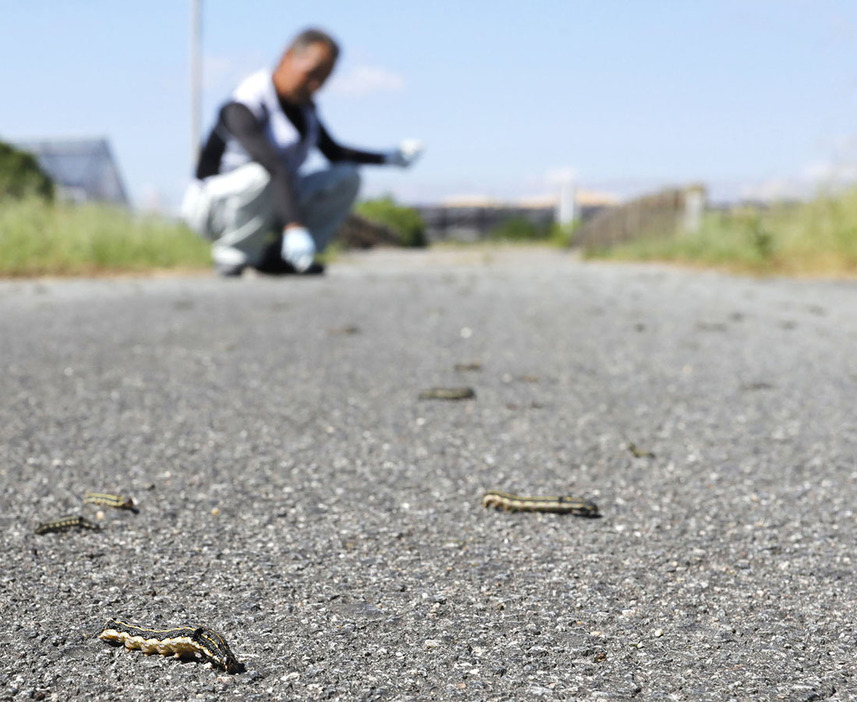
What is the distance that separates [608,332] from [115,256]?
18.0 feet

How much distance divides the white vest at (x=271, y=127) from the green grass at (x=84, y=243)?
6.46ft

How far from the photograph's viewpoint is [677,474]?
231 cm

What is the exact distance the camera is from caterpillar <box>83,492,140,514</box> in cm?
199

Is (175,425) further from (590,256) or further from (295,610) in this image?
(590,256)

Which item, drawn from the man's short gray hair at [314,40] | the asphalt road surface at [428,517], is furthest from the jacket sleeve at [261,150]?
the asphalt road surface at [428,517]

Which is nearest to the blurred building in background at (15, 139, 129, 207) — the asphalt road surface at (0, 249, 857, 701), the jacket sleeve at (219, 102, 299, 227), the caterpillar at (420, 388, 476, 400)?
the jacket sleeve at (219, 102, 299, 227)


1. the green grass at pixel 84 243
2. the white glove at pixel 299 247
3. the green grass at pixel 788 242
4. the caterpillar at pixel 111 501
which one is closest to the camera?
the caterpillar at pixel 111 501

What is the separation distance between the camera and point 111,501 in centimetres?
200

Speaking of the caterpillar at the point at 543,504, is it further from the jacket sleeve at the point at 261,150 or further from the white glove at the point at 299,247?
the jacket sleeve at the point at 261,150

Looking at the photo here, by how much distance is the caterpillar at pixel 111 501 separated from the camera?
6.53 feet

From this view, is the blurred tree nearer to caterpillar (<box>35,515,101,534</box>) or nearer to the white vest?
the white vest

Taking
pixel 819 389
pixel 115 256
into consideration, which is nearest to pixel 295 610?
pixel 819 389

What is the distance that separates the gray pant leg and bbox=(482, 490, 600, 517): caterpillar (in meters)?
5.52

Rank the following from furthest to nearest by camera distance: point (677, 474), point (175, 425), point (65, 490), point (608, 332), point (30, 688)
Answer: point (608, 332)
point (175, 425)
point (677, 474)
point (65, 490)
point (30, 688)
